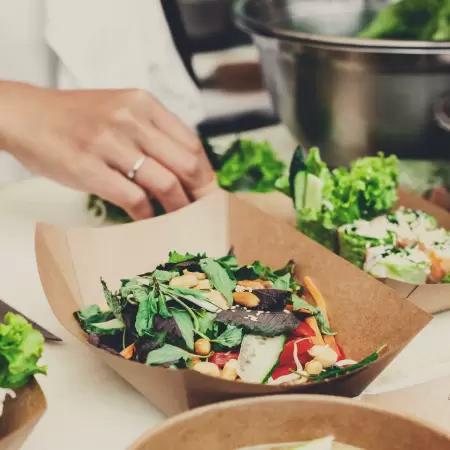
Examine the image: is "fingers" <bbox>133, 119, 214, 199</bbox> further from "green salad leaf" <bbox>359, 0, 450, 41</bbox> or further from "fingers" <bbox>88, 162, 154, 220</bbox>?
"green salad leaf" <bbox>359, 0, 450, 41</bbox>

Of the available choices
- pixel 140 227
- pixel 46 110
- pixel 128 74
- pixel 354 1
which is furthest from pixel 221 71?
pixel 140 227

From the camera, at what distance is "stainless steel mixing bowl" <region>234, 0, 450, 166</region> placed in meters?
1.29

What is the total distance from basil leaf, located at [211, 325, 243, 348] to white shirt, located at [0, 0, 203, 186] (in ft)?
3.87

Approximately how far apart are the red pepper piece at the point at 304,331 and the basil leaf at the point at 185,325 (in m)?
0.15

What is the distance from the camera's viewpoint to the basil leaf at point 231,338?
927 mm

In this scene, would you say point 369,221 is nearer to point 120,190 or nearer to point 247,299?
point 247,299

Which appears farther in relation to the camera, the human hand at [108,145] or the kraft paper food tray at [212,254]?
the human hand at [108,145]

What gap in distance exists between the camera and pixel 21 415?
0.69m

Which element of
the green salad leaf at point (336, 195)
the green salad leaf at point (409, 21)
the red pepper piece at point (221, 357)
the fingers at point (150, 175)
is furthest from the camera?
the green salad leaf at point (409, 21)

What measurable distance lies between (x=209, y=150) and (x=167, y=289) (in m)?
0.69

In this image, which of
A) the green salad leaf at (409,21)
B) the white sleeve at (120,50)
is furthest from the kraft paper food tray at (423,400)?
the white sleeve at (120,50)

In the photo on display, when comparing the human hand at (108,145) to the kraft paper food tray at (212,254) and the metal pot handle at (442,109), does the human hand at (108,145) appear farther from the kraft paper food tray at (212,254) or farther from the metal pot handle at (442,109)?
the metal pot handle at (442,109)

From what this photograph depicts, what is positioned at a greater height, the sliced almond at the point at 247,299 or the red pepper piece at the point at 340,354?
the sliced almond at the point at 247,299

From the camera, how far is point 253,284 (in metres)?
1.06
